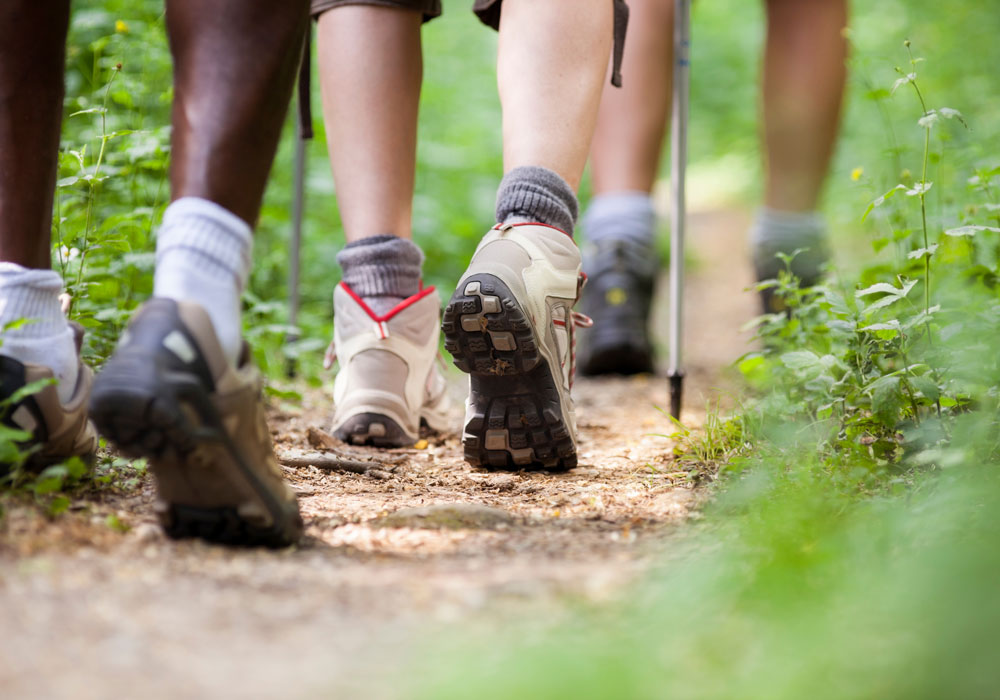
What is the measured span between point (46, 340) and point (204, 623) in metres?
0.57

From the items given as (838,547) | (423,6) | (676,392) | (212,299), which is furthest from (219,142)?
(676,392)

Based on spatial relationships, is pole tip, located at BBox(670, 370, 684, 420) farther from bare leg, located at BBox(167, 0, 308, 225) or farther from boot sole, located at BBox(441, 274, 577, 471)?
bare leg, located at BBox(167, 0, 308, 225)

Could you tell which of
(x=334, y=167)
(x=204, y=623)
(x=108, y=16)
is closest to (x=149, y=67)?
(x=108, y=16)

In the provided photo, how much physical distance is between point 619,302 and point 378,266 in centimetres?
111

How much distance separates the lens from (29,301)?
1167 mm

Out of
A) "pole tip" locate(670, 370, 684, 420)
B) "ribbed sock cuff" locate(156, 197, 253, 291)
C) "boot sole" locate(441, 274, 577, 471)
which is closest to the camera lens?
"ribbed sock cuff" locate(156, 197, 253, 291)

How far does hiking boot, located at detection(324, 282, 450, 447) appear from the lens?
5.70 ft

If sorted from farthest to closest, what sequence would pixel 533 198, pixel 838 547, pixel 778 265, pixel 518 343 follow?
pixel 778 265 < pixel 533 198 < pixel 518 343 < pixel 838 547

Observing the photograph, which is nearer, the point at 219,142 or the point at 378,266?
the point at 219,142

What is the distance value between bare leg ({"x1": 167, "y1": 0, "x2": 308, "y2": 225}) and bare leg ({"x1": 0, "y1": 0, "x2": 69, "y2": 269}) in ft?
0.84

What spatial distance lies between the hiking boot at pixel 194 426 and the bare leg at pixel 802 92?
199cm

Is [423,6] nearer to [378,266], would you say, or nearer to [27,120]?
[378,266]

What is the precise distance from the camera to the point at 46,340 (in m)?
1.16

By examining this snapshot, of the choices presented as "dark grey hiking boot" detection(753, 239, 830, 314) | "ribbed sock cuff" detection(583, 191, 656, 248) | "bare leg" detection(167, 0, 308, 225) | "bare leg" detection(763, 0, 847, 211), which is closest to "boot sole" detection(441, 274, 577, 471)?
"bare leg" detection(167, 0, 308, 225)
